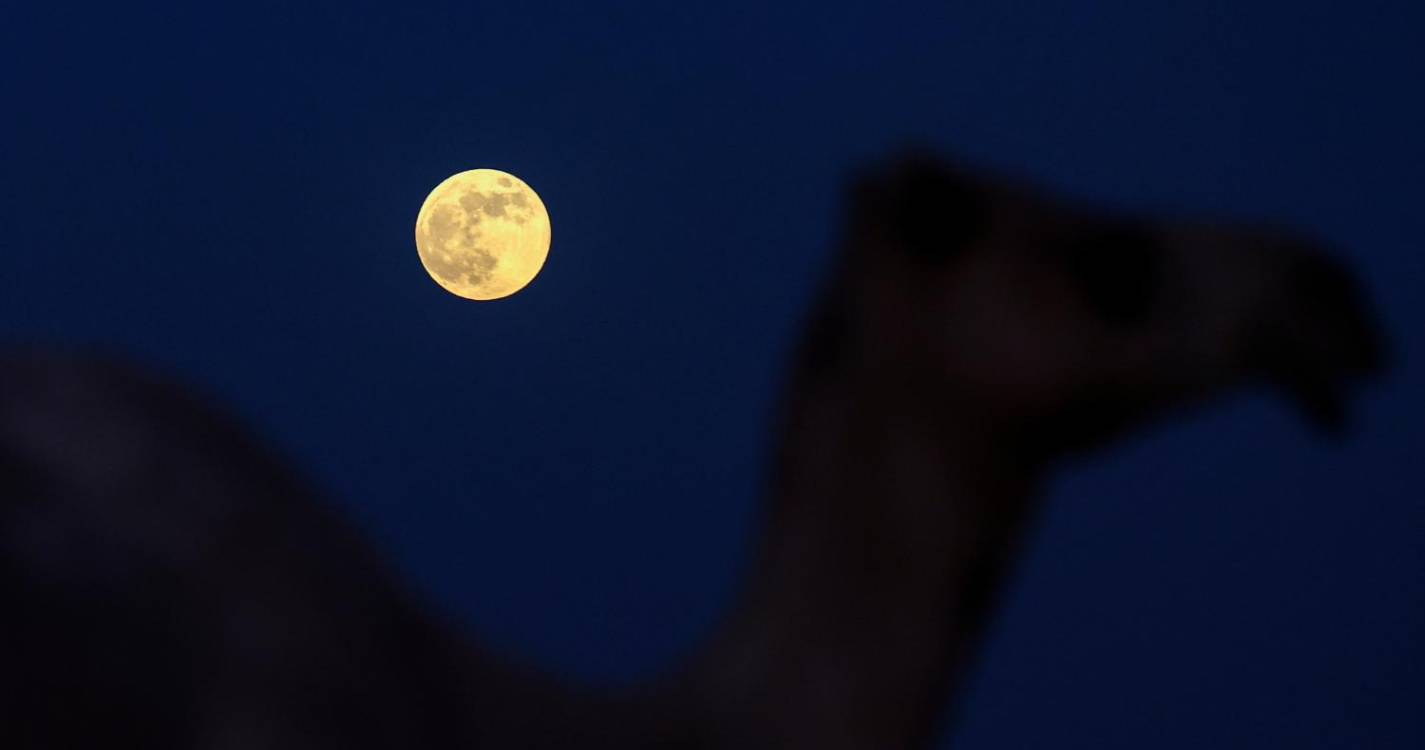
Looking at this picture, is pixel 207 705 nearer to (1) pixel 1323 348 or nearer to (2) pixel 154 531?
(2) pixel 154 531

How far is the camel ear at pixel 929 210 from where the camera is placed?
107cm

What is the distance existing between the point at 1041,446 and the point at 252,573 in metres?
0.57

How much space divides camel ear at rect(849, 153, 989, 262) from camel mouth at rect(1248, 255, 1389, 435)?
9.0 inches

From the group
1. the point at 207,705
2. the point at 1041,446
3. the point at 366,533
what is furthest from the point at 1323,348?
the point at 207,705

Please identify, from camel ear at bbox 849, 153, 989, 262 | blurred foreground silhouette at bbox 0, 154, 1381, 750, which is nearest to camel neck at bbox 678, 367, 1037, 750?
blurred foreground silhouette at bbox 0, 154, 1381, 750

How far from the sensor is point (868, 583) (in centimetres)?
106

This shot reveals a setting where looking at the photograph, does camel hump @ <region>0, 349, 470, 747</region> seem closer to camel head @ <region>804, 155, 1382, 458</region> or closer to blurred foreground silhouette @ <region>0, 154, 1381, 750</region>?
blurred foreground silhouette @ <region>0, 154, 1381, 750</region>

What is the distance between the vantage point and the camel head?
1062mm

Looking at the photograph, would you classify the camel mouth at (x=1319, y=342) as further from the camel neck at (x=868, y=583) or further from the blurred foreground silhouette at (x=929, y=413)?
the camel neck at (x=868, y=583)

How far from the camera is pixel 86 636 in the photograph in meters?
0.76

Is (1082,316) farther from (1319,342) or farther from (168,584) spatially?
(168,584)

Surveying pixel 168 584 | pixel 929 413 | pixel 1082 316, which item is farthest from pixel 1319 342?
pixel 168 584

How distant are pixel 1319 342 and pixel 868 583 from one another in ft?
1.22

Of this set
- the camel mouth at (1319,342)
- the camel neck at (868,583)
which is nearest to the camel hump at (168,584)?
the camel neck at (868,583)
